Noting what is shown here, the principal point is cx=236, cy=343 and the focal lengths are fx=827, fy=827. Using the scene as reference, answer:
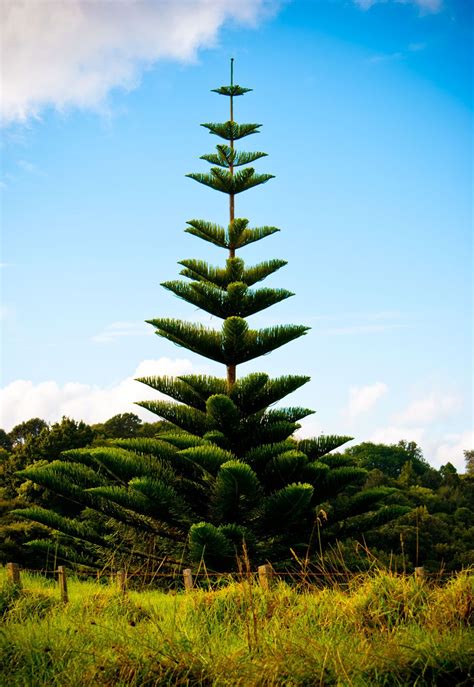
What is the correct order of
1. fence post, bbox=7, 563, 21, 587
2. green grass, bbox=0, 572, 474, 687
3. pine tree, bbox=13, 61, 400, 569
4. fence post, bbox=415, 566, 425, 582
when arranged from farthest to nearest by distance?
pine tree, bbox=13, 61, 400, 569, fence post, bbox=7, 563, 21, 587, fence post, bbox=415, 566, 425, 582, green grass, bbox=0, 572, 474, 687

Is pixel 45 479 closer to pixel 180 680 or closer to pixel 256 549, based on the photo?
pixel 256 549

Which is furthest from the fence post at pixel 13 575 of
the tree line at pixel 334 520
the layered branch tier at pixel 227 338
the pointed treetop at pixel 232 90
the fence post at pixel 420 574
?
the pointed treetop at pixel 232 90

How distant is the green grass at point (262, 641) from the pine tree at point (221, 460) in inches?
216

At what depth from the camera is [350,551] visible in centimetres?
1852

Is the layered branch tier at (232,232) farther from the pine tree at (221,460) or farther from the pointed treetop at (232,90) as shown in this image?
the pointed treetop at (232,90)

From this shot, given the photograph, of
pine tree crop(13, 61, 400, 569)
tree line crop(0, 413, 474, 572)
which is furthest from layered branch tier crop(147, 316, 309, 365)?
tree line crop(0, 413, 474, 572)

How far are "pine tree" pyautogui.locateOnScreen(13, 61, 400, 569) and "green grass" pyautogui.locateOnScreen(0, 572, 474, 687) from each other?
549 centimetres

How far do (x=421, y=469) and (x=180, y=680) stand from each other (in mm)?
32673

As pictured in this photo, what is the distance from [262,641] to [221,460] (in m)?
7.92

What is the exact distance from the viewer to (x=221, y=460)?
13.4 metres

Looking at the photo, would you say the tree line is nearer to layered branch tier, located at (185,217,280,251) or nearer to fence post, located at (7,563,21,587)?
fence post, located at (7,563,21,587)

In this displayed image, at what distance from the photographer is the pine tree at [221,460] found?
13.5 metres

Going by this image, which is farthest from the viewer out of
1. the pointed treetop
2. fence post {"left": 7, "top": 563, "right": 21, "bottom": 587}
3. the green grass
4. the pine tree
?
the pointed treetop

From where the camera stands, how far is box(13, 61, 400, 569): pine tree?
13.5 m
